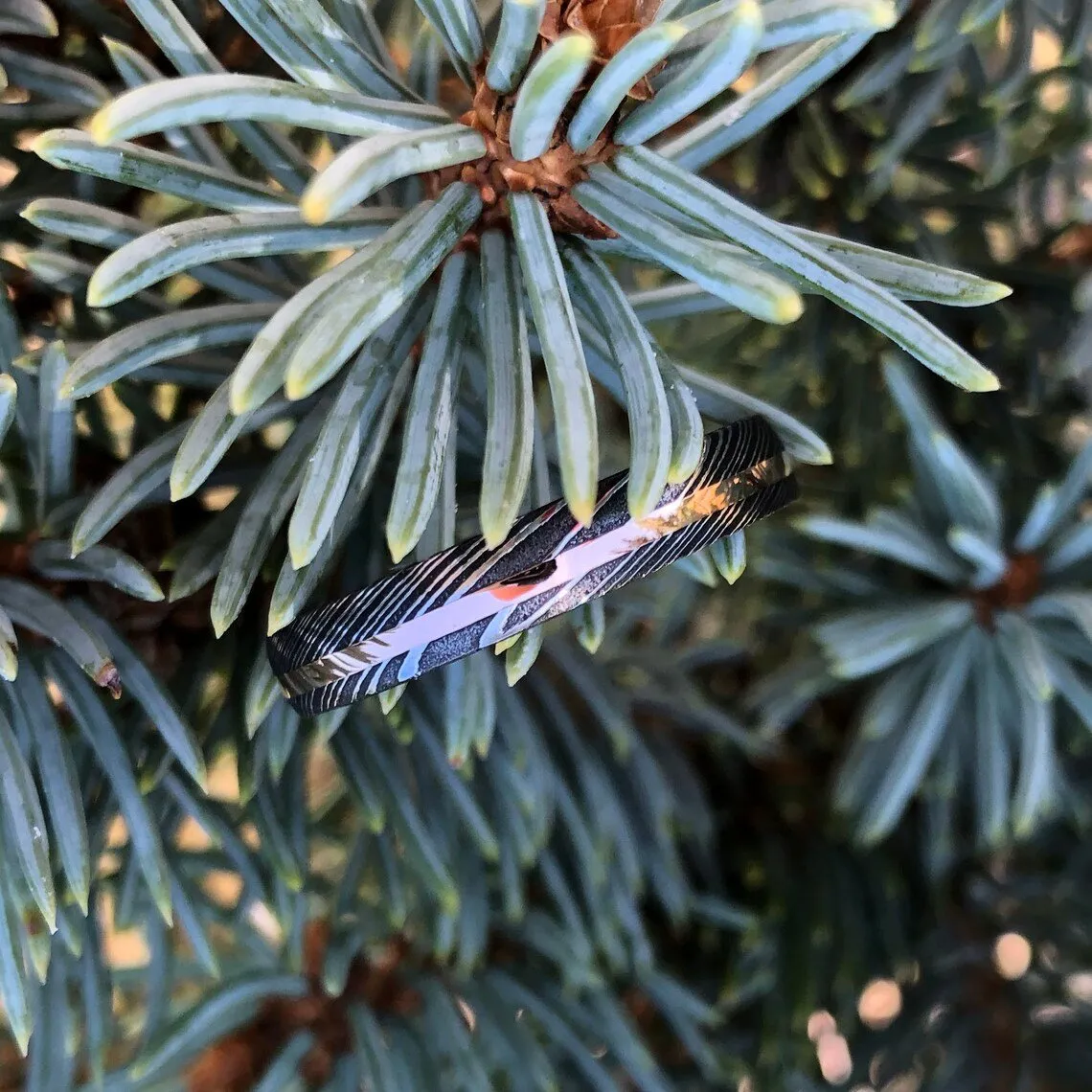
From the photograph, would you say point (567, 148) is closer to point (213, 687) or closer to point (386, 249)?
point (386, 249)

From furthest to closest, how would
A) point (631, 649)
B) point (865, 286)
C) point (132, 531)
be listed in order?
1. point (631, 649)
2. point (132, 531)
3. point (865, 286)

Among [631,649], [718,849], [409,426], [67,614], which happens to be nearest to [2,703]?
[67,614]

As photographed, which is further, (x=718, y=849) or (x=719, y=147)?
(x=718, y=849)
